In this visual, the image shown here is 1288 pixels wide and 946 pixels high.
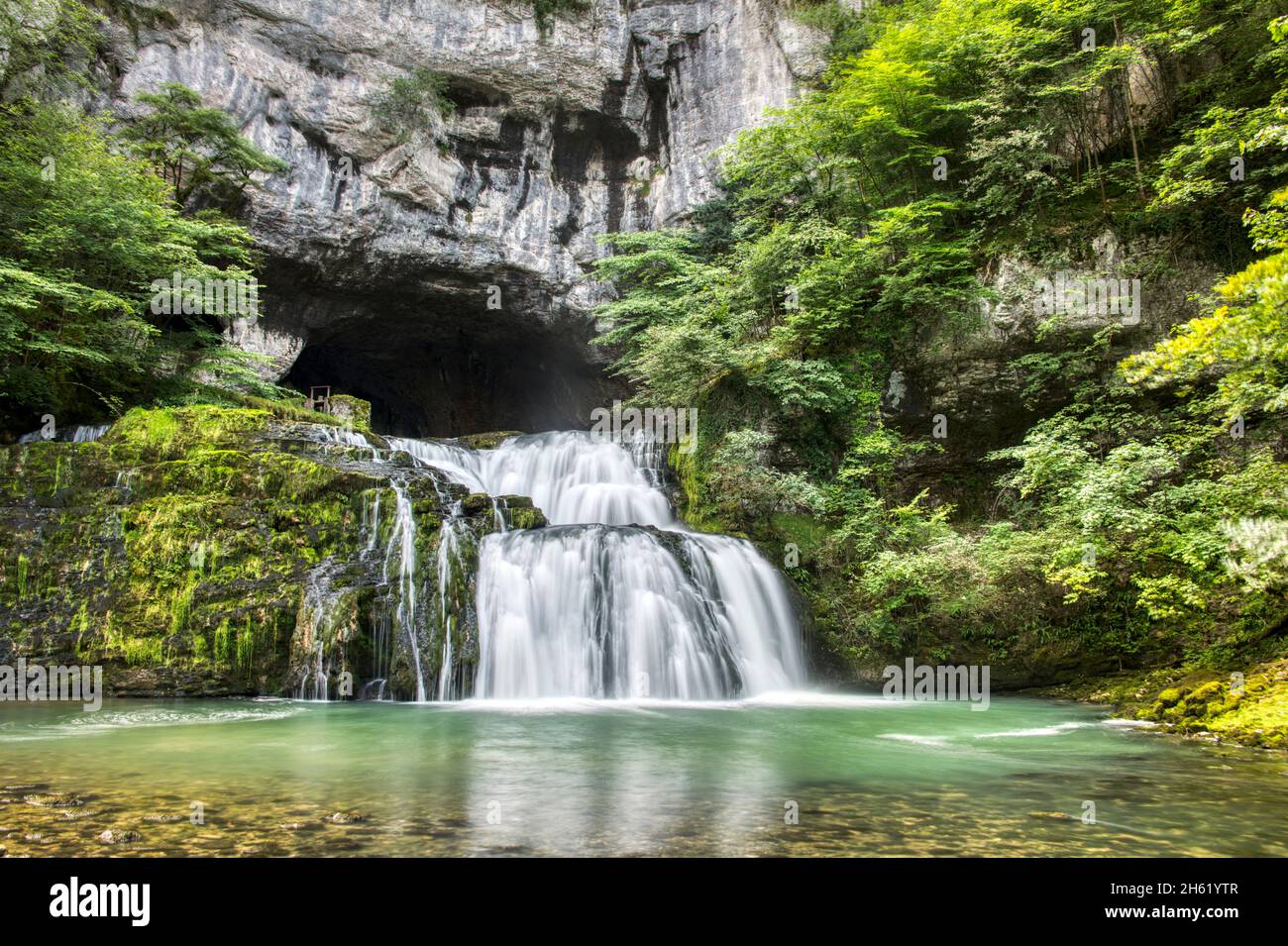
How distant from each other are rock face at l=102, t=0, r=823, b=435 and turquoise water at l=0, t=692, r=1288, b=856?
1666cm

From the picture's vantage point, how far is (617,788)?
482 cm

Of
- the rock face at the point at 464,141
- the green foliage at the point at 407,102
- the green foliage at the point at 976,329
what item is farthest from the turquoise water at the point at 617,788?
the green foliage at the point at 407,102

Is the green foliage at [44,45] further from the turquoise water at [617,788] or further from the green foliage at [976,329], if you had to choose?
the turquoise water at [617,788]

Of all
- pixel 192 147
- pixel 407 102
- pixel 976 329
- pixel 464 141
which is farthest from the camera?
pixel 464 141

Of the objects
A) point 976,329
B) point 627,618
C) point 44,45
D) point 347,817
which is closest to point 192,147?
point 44,45

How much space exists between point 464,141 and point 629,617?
58.1 ft

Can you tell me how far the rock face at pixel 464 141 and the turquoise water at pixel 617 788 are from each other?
16.7 metres

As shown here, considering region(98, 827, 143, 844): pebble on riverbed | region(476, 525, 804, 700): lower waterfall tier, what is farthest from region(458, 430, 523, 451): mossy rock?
region(98, 827, 143, 844): pebble on riverbed

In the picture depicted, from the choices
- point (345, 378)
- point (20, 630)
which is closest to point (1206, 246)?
point (20, 630)

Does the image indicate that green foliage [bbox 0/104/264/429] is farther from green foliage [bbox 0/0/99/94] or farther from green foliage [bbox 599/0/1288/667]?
green foliage [bbox 599/0/1288/667]

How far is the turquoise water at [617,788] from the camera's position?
3469 millimetres

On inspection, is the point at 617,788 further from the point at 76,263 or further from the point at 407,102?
the point at 407,102
